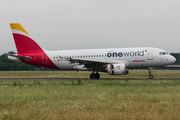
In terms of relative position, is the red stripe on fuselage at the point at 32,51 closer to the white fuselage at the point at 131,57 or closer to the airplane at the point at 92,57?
the airplane at the point at 92,57

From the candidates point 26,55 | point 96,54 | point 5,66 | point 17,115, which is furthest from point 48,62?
point 5,66

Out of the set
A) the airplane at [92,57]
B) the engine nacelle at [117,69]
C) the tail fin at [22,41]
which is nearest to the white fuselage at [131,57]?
the airplane at [92,57]

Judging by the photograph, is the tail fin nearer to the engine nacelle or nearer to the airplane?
the airplane

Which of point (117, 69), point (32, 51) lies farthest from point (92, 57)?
point (32, 51)

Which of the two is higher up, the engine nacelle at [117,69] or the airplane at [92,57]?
the airplane at [92,57]

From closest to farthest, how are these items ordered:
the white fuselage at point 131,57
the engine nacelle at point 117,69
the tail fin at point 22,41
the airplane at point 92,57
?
1. the engine nacelle at point 117,69
2. the airplane at point 92,57
3. the white fuselage at point 131,57
4. the tail fin at point 22,41

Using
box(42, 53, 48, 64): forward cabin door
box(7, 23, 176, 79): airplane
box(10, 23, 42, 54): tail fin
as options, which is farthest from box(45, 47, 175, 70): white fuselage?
box(10, 23, 42, 54): tail fin

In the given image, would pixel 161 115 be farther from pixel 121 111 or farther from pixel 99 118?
pixel 99 118

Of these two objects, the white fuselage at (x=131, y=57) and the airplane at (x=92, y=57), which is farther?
the white fuselage at (x=131, y=57)

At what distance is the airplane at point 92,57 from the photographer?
23.5m

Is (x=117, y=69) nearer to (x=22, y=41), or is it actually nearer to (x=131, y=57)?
(x=131, y=57)

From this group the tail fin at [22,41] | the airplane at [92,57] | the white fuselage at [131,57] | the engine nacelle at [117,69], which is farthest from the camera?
the tail fin at [22,41]

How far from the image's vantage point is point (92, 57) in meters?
24.9

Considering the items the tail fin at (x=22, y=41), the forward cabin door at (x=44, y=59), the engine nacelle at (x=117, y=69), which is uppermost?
the tail fin at (x=22, y=41)
